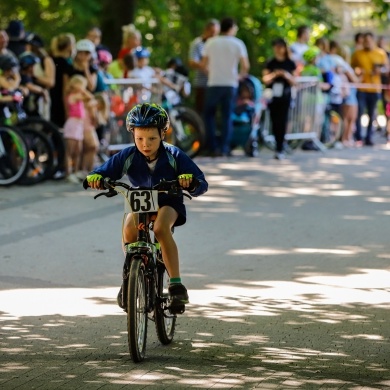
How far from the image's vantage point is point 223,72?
20.3 meters

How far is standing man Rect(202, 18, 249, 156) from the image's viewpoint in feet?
66.6

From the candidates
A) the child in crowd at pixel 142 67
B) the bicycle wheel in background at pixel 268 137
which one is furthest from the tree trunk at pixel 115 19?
the child in crowd at pixel 142 67

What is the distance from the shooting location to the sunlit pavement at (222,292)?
7023 mm

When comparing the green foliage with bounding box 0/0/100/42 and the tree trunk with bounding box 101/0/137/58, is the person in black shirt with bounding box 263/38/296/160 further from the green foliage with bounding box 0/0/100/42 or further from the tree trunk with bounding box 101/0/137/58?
the green foliage with bounding box 0/0/100/42

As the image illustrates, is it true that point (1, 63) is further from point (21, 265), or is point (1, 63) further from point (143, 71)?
point (21, 265)

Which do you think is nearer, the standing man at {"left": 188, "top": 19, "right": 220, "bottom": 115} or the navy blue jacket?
the navy blue jacket

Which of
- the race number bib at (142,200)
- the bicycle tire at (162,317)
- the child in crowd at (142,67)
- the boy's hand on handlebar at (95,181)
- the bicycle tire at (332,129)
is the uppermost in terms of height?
the child in crowd at (142,67)

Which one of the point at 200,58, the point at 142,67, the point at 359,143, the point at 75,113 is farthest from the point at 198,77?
the point at 75,113

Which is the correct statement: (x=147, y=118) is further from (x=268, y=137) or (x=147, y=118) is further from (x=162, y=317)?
(x=268, y=137)

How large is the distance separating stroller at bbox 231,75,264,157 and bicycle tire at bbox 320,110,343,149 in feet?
7.57

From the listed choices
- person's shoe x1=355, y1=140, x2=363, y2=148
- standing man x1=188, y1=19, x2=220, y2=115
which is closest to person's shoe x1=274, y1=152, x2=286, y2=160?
standing man x1=188, y1=19, x2=220, y2=115

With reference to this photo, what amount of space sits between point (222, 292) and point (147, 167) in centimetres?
216

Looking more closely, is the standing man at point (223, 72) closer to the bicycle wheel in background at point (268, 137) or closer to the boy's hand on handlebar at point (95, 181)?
the bicycle wheel in background at point (268, 137)

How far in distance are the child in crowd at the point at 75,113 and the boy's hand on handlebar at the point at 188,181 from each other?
920cm
